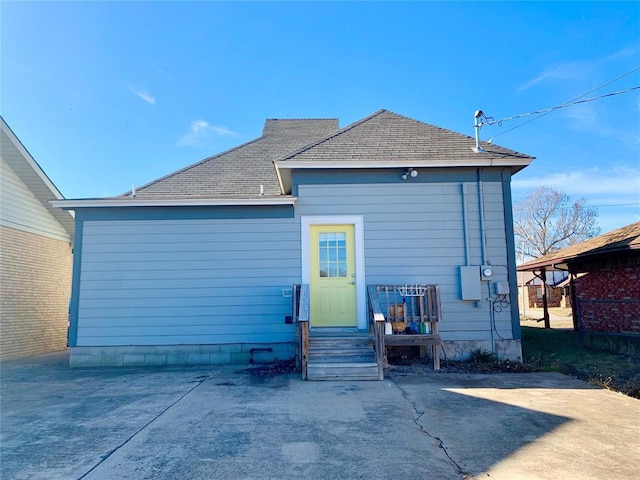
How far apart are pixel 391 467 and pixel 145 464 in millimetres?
1839

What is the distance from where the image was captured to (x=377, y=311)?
5.86 metres

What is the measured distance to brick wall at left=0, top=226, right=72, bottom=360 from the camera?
828 cm

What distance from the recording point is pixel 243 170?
9.23 meters

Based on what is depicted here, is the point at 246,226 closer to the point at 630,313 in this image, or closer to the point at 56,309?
the point at 56,309

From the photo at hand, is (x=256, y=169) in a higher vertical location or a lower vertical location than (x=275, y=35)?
lower

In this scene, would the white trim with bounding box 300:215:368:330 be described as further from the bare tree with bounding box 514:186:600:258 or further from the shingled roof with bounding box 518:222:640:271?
the bare tree with bounding box 514:186:600:258

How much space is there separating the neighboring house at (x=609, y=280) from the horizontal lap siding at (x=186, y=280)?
6.97m

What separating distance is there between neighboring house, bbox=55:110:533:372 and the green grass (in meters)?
0.88

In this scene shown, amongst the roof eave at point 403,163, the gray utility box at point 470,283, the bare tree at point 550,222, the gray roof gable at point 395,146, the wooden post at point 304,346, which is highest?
the bare tree at point 550,222

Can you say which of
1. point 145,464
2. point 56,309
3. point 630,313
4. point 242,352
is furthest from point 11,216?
point 630,313

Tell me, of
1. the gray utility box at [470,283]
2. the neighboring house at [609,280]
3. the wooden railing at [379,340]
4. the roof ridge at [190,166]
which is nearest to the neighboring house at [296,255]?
the gray utility box at [470,283]

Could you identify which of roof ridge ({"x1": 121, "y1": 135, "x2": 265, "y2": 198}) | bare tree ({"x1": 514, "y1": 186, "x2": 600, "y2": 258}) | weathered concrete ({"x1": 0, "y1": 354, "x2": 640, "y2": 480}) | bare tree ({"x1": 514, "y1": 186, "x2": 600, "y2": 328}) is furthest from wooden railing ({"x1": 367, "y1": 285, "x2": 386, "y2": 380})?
bare tree ({"x1": 514, "y1": 186, "x2": 600, "y2": 328})

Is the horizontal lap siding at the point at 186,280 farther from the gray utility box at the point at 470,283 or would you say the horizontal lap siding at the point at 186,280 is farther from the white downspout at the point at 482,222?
the white downspout at the point at 482,222

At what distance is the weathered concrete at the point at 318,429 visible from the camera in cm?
277
